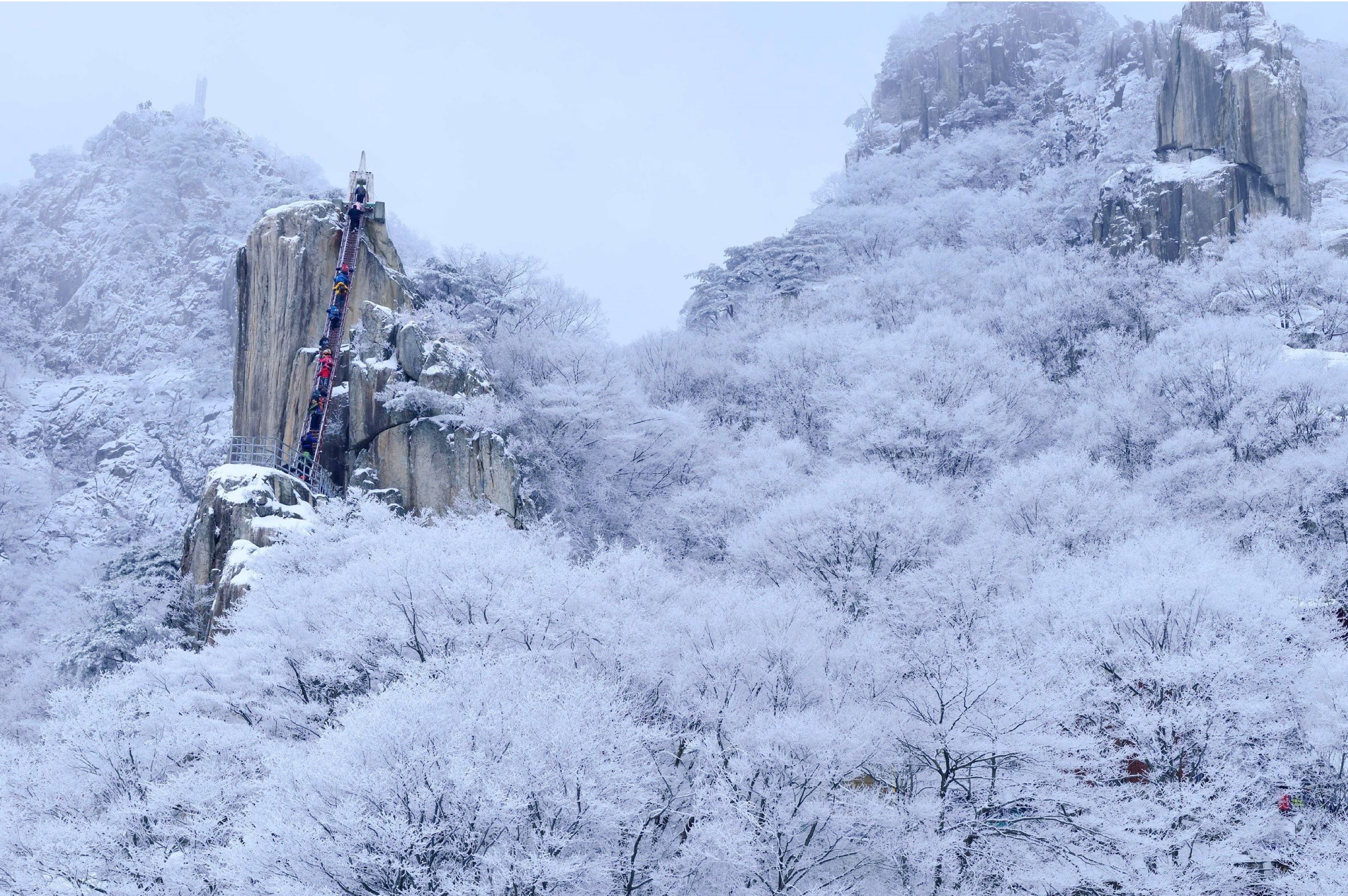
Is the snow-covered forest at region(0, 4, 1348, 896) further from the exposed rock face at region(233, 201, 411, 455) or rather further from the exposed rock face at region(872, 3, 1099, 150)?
the exposed rock face at region(872, 3, 1099, 150)

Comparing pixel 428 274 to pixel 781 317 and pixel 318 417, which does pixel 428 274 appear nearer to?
pixel 318 417

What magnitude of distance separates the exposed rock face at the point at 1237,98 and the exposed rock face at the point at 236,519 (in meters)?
50.3

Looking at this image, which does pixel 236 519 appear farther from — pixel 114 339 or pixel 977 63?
pixel 977 63

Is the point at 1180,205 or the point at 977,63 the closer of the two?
the point at 1180,205

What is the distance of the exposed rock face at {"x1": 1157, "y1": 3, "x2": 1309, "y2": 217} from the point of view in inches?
1923

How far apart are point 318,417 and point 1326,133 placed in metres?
62.6

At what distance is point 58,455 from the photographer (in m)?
67.1

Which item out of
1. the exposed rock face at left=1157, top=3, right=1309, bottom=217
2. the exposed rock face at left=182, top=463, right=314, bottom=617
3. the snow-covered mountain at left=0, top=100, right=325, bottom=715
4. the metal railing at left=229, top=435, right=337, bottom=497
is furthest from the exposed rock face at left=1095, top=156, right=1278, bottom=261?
the snow-covered mountain at left=0, top=100, right=325, bottom=715

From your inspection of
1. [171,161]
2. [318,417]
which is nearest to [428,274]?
[318,417]

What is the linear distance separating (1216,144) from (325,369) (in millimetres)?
48290

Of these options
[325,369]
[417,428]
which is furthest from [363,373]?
[417,428]

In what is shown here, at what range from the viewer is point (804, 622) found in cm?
2261

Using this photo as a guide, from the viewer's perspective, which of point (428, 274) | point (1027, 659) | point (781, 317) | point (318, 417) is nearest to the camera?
point (1027, 659)

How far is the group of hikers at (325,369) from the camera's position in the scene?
31469mm
